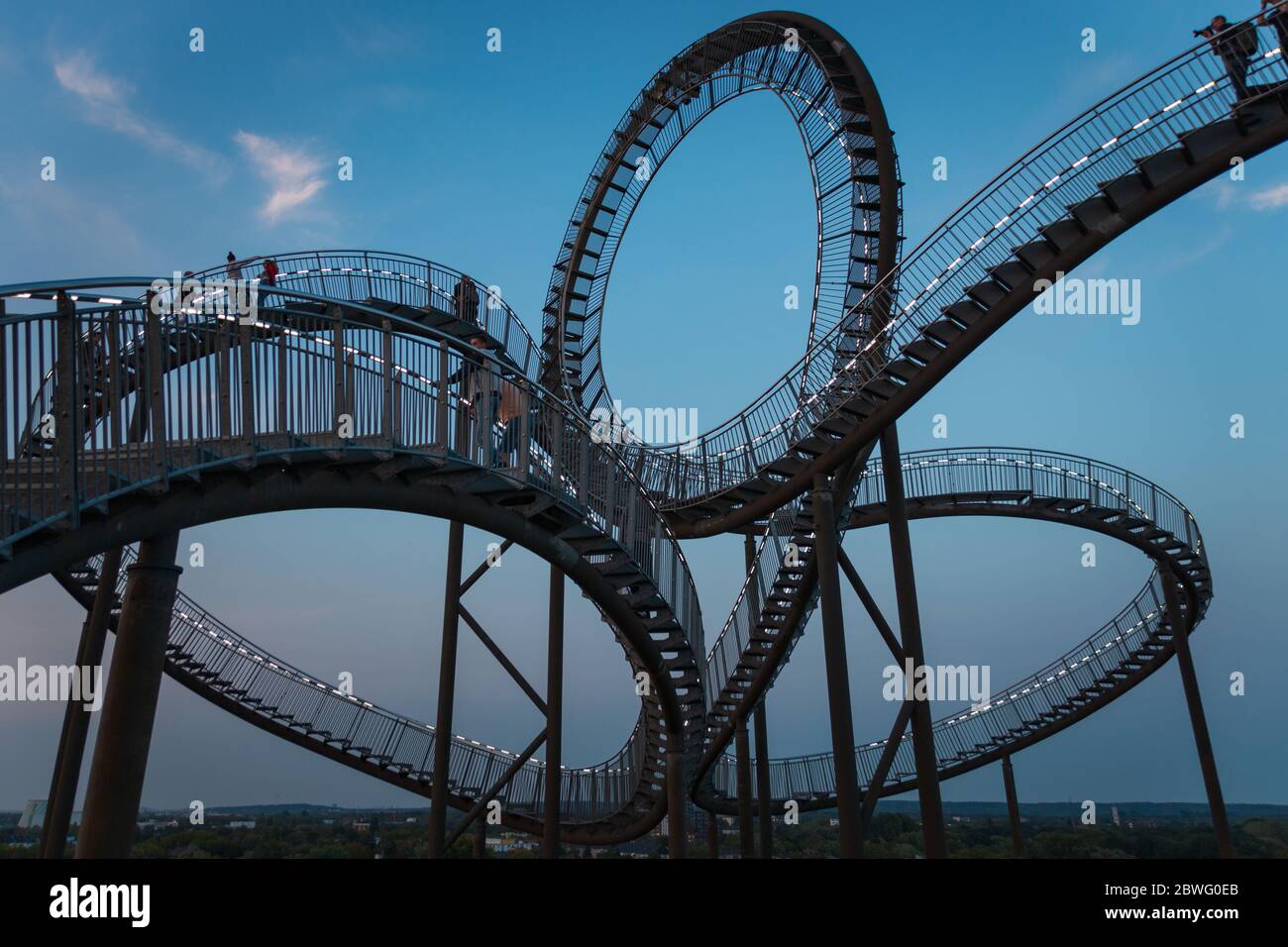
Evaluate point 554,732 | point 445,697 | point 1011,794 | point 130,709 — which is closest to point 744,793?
point 554,732

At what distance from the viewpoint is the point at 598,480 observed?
1139 cm

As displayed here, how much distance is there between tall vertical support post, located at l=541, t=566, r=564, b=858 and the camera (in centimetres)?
1463

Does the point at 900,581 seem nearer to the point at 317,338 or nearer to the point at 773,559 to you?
the point at 773,559

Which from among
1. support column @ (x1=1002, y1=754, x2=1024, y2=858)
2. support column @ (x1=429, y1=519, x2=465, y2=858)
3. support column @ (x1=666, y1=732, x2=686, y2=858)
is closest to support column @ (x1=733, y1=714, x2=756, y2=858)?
support column @ (x1=666, y1=732, x2=686, y2=858)

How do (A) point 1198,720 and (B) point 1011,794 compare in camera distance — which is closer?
(A) point 1198,720

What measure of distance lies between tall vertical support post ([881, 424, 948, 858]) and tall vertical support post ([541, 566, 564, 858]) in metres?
4.44

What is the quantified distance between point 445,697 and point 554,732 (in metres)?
1.55

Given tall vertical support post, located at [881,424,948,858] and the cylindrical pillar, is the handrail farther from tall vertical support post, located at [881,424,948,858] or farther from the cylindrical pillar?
the cylindrical pillar

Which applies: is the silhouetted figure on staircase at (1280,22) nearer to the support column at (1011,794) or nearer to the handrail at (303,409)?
the handrail at (303,409)

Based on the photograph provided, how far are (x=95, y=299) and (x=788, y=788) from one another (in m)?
17.8

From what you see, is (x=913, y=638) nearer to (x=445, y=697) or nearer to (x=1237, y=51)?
(x=445, y=697)

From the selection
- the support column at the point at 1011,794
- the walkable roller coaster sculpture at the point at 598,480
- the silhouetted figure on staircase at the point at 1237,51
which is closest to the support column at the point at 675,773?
the walkable roller coaster sculpture at the point at 598,480

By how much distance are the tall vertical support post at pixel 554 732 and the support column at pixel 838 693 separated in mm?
4077
